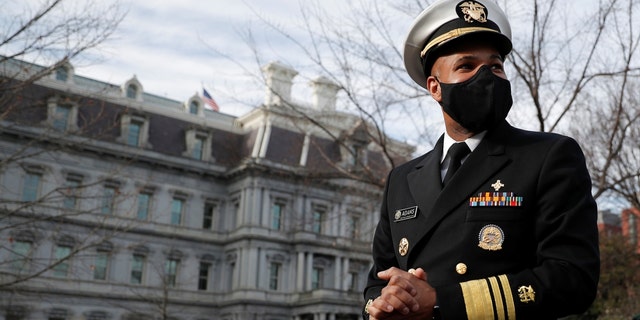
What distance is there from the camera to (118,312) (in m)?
37.1

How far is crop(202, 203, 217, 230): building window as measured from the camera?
138ft

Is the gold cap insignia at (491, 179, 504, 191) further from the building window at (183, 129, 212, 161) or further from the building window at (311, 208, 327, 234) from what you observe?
the building window at (183, 129, 212, 161)

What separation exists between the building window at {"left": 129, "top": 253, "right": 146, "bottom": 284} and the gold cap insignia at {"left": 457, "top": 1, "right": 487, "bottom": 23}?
38.1 meters

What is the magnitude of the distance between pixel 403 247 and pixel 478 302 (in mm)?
449

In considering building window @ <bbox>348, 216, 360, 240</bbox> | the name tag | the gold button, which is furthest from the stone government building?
the gold button

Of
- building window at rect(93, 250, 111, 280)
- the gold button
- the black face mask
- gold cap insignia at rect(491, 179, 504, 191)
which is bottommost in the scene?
the gold button

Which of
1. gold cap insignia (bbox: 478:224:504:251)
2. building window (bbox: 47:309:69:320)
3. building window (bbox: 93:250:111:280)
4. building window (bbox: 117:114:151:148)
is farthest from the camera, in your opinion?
building window (bbox: 117:114:151:148)

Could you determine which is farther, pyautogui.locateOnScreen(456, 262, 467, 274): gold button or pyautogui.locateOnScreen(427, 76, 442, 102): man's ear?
pyautogui.locateOnScreen(427, 76, 442, 102): man's ear

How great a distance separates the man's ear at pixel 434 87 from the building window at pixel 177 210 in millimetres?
39114

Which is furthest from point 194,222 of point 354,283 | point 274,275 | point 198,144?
point 354,283

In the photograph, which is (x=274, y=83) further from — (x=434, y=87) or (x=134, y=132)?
(x=134, y=132)

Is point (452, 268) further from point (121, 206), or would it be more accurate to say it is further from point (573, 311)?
point (121, 206)

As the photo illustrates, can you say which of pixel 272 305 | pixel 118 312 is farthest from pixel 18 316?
pixel 272 305

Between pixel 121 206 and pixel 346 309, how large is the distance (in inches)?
546
